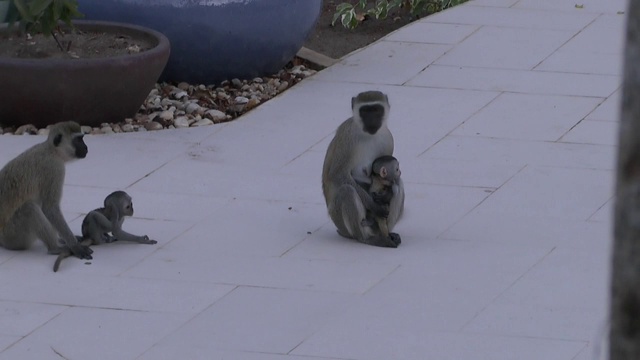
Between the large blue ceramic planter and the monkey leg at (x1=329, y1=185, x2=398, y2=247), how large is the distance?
3.39 metres

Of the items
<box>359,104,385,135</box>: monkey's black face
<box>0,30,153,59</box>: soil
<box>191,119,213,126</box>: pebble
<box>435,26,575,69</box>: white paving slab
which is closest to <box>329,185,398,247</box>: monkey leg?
<box>359,104,385,135</box>: monkey's black face

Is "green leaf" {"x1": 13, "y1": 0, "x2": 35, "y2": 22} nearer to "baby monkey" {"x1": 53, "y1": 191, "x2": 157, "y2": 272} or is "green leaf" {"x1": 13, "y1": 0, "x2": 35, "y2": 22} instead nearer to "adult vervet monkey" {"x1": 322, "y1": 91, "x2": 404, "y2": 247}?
"baby monkey" {"x1": 53, "y1": 191, "x2": 157, "y2": 272}

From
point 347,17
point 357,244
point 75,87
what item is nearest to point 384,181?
point 357,244

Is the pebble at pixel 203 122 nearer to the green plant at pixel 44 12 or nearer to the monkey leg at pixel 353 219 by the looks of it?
the green plant at pixel 44 12

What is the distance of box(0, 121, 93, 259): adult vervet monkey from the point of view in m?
6.02

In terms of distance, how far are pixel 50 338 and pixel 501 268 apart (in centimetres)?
235

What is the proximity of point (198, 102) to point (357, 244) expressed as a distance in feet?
10.7

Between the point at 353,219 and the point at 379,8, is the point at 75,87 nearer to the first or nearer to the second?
the point at 353,219

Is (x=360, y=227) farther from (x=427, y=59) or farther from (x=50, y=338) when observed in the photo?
(x=427, y=59)

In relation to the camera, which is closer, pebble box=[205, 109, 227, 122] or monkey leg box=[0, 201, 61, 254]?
monkey leg box=[0, 201, 61, 254]

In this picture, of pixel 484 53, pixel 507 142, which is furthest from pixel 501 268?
pixel 484 53

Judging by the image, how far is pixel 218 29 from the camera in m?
9.56

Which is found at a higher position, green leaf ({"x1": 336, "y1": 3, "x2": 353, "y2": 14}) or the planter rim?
the planter rim

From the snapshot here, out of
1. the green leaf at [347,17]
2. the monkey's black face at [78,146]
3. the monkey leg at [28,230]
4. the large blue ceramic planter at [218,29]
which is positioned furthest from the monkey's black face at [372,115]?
the green leaf at [347,17]
